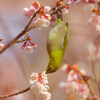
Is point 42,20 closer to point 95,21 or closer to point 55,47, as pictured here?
point 55,47

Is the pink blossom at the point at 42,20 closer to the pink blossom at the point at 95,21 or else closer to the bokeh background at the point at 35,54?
→ the pink blossom at the point at 95,21

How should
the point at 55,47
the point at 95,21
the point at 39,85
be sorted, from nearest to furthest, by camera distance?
the point at 39,85
the point at 55,47
the point at 95,21

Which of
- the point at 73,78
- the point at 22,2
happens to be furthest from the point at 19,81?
the point at 73,78

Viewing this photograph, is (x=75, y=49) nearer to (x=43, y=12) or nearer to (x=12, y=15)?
(x=12, y=15)

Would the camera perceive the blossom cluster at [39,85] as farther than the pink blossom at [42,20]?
No

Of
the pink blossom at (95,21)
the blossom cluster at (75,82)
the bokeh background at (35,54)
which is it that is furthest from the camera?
the bokeh background at (35,54)

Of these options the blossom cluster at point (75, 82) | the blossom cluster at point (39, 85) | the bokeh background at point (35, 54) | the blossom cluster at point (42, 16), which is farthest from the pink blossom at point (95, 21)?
the bokeh background at point (35, 54)

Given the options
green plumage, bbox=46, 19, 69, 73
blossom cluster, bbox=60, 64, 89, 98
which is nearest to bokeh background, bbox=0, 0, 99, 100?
blossom cluster, bbox=60, 64, 89, 98

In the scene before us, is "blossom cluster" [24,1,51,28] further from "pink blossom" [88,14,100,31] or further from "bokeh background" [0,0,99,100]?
"bokeh background" [0,0,99,100]

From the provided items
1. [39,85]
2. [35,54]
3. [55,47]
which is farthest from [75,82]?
[35,54]

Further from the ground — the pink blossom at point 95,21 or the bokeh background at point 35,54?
the pink blossom at point 95,21
